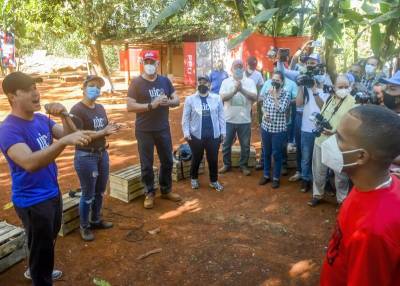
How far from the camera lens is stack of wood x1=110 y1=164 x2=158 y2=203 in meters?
5.41

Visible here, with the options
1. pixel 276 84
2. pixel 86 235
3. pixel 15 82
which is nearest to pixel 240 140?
pixel 276 84

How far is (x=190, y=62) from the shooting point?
1812 centimetres

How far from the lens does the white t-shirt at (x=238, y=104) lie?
20.3ft

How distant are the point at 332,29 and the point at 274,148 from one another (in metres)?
2.56

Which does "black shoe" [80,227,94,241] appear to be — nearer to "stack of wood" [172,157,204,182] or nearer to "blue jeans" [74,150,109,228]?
"blue jeans" [74,150,109,228]

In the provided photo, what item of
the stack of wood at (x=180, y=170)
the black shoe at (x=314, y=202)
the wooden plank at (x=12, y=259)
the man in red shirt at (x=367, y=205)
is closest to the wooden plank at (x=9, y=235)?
the wooden plank at (x=12, y=259)

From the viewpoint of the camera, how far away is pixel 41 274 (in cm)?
296

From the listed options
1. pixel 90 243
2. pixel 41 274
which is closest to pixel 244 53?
pixel 90 243

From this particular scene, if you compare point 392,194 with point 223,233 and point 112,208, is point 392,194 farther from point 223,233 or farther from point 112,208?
point 112,208

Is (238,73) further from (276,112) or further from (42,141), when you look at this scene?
(42,141)

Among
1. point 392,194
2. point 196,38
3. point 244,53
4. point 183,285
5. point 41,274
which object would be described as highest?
point 196,38

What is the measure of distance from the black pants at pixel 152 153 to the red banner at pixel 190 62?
1316 centimetres

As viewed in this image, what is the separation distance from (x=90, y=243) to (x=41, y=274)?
1.37 meters

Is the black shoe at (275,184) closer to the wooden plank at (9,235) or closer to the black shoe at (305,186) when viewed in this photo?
the black shoe at (305,186)
